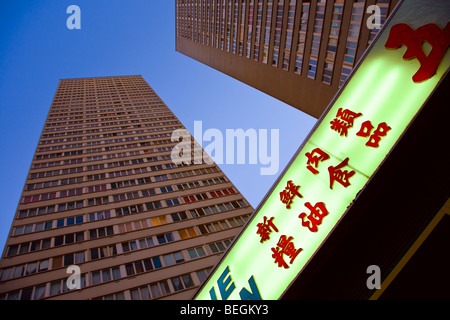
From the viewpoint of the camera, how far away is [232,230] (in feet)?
111

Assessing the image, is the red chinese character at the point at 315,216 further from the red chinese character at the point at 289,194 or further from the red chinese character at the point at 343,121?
the red chinese character at the point at 343,121

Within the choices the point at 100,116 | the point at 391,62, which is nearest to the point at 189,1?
the point at 100,116

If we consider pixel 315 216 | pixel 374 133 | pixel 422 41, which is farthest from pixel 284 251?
pixel 422 41

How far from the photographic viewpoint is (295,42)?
33.8 m

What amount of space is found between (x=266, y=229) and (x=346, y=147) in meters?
2.86

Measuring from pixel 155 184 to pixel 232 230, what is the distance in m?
13.4

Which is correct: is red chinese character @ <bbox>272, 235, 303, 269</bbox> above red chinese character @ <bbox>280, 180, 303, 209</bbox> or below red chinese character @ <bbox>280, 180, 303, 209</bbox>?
below

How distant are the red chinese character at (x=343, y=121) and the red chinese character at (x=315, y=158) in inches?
24.7

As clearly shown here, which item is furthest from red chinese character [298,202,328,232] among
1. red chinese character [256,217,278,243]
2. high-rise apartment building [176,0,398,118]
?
high-rise apartment building [176,0,398,118]

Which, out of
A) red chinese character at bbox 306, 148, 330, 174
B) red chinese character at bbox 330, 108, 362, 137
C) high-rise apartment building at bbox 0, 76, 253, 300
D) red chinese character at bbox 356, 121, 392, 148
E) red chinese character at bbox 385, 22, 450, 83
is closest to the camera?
red chinese character at bbox 385, 22, 450, 83

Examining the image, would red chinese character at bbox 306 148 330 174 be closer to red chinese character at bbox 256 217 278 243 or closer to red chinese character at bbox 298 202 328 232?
red chinese character at bbox 298 202 328 232

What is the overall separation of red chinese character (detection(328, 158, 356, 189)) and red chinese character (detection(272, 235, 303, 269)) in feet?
5.30

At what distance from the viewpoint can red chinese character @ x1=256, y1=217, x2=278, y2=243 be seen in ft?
23.8
